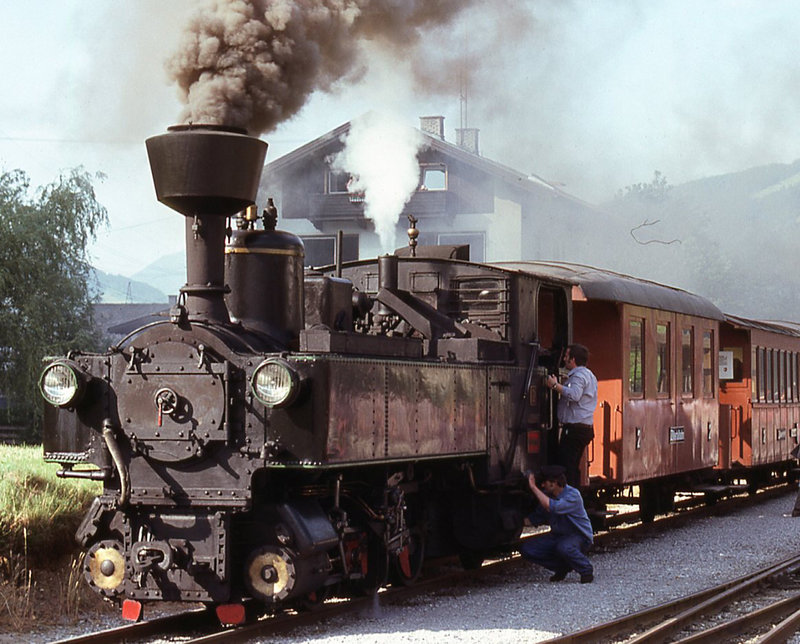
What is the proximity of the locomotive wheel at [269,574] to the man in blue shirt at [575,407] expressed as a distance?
393cm

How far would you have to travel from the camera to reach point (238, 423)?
679 centimetres

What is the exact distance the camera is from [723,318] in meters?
15.7

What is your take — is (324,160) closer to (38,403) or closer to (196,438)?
(38,403)

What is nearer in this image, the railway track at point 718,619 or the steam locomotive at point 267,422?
the steam locomotive at point 267,422

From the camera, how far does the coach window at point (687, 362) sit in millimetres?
13727

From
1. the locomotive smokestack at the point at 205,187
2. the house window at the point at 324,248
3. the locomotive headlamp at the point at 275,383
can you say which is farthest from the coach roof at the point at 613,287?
the house window at the point at 324,248

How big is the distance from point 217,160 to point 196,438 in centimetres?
164

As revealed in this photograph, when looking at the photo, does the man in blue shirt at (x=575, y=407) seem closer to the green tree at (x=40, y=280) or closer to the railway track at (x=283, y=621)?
the railway track at (x=283, y=621)

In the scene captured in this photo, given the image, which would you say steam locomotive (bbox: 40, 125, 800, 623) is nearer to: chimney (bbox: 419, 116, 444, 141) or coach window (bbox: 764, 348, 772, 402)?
coach window (bbox: 764, 348, 772, 402)

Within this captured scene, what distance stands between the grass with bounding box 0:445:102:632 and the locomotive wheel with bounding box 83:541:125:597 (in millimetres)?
848

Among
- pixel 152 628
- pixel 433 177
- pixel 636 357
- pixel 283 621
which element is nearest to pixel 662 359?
pixel 636 357

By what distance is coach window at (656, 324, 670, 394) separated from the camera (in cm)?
1280

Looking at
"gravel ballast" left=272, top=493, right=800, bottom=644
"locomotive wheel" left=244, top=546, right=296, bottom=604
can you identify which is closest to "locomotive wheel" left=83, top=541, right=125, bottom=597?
→ "locomotive wheel" left=244, top=546, right=296, bottom=604

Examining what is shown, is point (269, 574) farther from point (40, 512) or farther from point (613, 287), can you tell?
point (613, 287)
